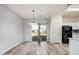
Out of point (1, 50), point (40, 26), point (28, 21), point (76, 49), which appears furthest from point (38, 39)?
point (76, 49)

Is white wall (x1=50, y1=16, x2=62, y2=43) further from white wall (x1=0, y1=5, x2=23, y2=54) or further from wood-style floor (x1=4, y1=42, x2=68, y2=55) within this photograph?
white wall (x1=0, y1=5, x2=23, y2=54)

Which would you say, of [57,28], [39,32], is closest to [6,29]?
[57,28]

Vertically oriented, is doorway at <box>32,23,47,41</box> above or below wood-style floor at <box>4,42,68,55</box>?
above

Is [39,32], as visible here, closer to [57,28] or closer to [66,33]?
[57,28]

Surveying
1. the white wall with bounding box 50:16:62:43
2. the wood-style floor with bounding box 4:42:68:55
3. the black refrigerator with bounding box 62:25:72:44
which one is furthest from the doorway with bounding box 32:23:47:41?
the wood-style floor with bounding box 4:42:68:55

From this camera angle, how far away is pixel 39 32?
13078 millimetres

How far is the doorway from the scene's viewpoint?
13.0 m

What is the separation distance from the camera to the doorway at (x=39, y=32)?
13016mm

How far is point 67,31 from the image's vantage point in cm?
1040

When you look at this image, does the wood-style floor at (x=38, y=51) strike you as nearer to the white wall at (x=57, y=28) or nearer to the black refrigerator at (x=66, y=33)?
the black refrigerator at (x=66, y=33)

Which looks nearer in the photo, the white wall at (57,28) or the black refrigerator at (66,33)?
the black refrigerator at (66,33)

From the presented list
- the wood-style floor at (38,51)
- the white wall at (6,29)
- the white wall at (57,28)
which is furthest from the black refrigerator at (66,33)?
the white wall at (6,29)
